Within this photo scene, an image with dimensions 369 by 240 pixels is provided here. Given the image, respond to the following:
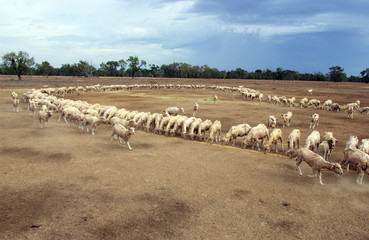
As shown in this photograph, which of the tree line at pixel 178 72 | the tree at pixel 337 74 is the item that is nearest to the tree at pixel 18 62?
the tree line at pixel 178 72

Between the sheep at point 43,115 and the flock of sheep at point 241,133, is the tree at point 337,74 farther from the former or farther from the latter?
the sheep at point 43,115

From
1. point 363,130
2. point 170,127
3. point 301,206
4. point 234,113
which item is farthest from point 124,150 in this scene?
point 363,130

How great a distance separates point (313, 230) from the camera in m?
6.16

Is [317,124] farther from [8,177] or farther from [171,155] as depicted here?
[8,177]

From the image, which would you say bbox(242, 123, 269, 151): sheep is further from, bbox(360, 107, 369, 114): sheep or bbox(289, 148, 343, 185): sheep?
bbox(360, 107, 369, 114): sheep

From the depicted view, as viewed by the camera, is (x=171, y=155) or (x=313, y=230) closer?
(x=313, y=230)

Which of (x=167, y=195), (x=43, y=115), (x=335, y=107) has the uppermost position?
(x=335, y=107)

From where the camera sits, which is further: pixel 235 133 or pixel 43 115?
pixel 43 115

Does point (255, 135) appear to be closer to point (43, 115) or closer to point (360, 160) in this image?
point (360, 160)

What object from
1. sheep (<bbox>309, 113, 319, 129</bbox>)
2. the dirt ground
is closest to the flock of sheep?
sheep (<bbox>309, 113, 319, 129</bbox>)

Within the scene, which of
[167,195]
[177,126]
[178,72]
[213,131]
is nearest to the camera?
[167,195]

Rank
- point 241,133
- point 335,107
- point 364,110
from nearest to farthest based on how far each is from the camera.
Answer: point 241,133
point 364,110
point 335,107

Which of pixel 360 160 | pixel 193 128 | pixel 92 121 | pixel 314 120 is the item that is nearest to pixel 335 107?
pixel 314 120

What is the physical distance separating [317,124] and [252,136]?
8.99 metres
